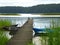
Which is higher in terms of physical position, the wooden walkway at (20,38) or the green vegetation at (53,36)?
the green vegetation at (53,36)

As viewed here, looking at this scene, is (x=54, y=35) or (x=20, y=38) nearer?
(x=54, y=35)

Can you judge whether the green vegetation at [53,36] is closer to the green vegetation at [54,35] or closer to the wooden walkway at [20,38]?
the green vegetation at [54,35]

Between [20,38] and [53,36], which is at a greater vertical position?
[53,36]

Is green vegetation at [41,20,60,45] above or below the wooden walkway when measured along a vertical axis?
above

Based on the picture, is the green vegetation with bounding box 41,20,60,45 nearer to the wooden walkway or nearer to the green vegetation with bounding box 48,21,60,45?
the green vegetation with bounding box 48,21,60,45

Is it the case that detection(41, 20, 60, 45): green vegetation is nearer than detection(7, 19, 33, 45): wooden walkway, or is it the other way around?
detection(41, 20, 60, 45): green vegetation

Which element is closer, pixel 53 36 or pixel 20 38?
pixel 53 36

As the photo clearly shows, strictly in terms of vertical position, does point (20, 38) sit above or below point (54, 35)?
below

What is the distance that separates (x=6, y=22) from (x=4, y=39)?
2.59 meters

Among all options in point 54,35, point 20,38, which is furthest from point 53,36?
point 20,38

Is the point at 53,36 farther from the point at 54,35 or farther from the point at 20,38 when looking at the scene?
the point at 20,38

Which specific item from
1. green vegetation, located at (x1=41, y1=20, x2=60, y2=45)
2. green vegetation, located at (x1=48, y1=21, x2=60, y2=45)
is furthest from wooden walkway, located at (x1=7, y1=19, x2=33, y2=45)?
green vegetation, located at (x1=48, y1=21, x2=60, y2=45)

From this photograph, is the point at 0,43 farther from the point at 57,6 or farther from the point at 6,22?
the point at 57,6

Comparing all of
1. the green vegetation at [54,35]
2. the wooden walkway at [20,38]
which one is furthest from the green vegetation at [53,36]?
the wooden walkway at [20,38]
